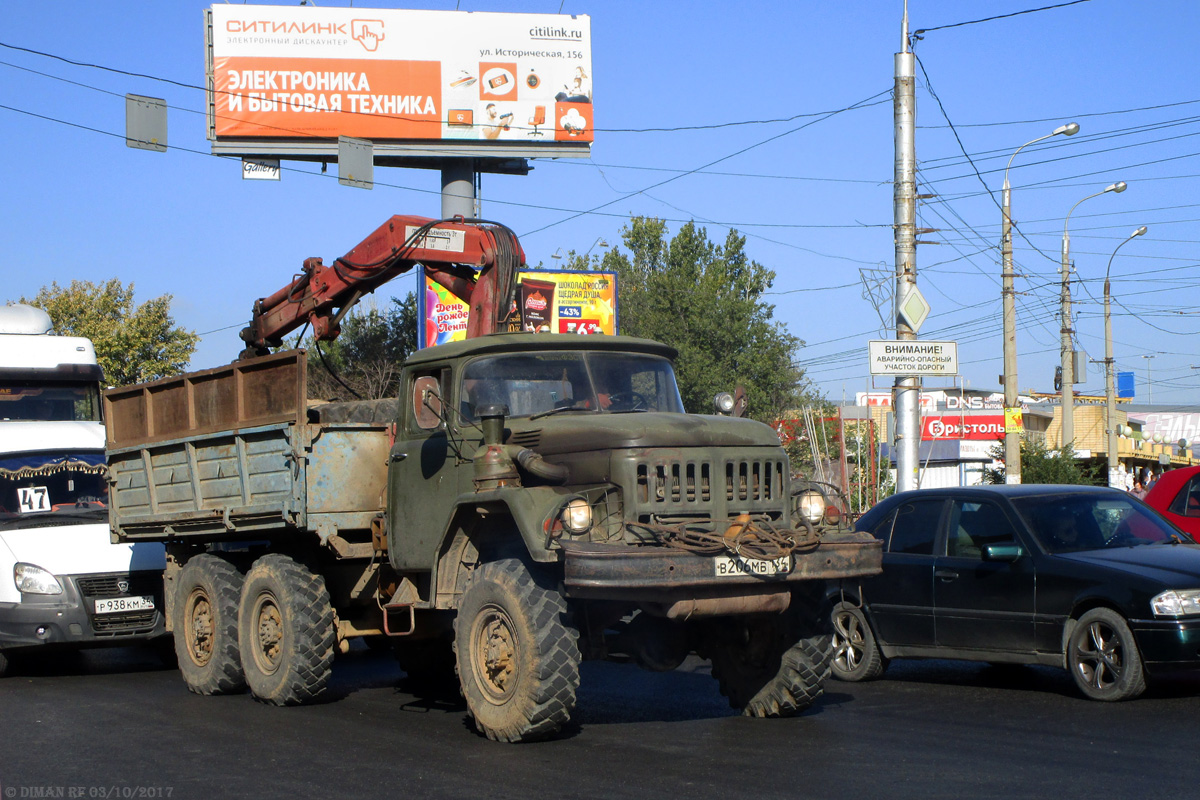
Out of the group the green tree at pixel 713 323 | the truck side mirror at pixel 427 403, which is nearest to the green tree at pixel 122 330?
the green tree at pixel 713 323

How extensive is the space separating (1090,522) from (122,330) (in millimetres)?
33065

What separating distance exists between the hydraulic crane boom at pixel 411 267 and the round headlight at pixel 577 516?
412 centimetres

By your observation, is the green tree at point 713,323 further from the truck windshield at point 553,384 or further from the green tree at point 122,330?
the truck windshield at point 553,384

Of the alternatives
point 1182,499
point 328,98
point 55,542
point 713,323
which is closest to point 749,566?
point 1182,499

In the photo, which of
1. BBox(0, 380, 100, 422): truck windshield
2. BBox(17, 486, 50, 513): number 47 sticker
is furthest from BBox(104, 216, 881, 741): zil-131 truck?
BBox(0, 380, 100, 422): truck windshield

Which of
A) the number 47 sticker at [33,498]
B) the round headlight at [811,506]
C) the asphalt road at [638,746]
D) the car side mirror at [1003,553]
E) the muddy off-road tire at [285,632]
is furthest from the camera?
the number 47 sticker at [33,498]

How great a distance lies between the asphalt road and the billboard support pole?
2180cm

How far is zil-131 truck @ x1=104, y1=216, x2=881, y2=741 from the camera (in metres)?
7.14

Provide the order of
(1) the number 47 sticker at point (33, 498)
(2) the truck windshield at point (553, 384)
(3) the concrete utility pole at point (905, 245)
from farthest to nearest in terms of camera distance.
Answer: (3) the concrete utility pole at point (905, 245) < (1) the number 47 sticker at point (33, 498) < (2) the truck windshield at point (553, 384)

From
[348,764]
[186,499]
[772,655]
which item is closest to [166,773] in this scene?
[348,764]

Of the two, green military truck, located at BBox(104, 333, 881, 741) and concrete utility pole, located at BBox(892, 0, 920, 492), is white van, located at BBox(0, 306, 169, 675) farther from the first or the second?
concrete utility pole, located at BBox(892, 0, 920, 492)

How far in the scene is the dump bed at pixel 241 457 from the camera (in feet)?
30.5

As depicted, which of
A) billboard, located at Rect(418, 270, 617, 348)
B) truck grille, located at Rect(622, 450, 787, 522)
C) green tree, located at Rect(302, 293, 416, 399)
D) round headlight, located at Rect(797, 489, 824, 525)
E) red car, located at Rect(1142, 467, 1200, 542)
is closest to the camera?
truck grille, located at Rect(622, 450, 787, 522)

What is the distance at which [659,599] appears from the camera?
6883mm
